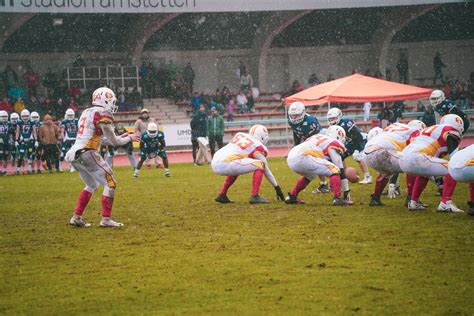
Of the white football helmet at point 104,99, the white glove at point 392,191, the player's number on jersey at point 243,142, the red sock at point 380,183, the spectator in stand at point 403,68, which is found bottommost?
the white glove at point 392,191

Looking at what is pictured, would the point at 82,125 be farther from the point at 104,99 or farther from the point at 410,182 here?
the point at 410,182

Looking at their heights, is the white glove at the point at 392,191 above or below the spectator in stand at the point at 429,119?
below

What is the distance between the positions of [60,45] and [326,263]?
106 feet

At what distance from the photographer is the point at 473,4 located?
38062mm

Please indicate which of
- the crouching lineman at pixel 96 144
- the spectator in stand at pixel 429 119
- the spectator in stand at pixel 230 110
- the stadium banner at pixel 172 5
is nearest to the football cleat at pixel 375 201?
the crouching lineman at pixel 96 144

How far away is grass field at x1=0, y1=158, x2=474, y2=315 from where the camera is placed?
254 inches

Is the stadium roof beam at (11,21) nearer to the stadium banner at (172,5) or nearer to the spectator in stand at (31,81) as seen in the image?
the spectator in stand at (31,81)

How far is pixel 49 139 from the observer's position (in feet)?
80.8

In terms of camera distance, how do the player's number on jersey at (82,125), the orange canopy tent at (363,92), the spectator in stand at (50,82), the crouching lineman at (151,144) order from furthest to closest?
1. the spectator in stand at (50,82)
2. the orange canopy tent at (363,92)
3. the crouching lineman at (151,144)
4. the player's number on jersey at (82,125)

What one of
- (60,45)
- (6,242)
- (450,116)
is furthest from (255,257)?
(60,45)

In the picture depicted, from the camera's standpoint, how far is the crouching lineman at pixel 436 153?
11.0 m

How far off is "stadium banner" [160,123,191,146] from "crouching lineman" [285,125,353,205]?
18.8m

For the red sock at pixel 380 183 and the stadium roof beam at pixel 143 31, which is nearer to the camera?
the red sock at pixel 380 183

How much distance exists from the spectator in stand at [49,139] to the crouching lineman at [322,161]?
13699 mm
